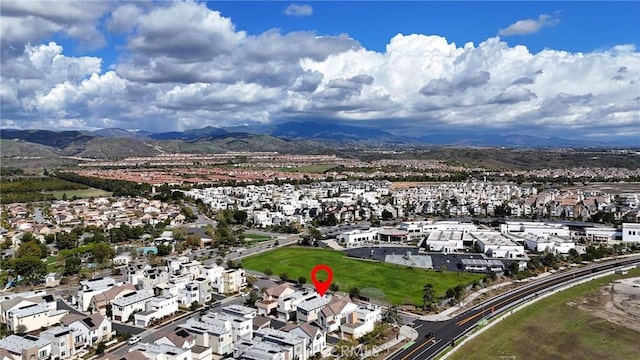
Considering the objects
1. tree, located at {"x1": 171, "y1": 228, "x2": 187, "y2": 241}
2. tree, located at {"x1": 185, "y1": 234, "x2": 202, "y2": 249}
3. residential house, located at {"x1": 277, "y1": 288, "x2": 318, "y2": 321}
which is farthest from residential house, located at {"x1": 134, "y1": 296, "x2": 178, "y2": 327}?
tree, located at {"x1": 171, "y1": 228, "x2": 187, "y2": 241}

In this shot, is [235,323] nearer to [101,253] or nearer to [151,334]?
[151,334]

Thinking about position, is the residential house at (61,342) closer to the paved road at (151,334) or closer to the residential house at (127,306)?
the paved road at (151,334)

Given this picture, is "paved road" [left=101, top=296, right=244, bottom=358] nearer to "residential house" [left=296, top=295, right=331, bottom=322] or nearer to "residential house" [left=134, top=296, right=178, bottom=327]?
"residential house" [left=134, top=296, right=178, bottom=327]

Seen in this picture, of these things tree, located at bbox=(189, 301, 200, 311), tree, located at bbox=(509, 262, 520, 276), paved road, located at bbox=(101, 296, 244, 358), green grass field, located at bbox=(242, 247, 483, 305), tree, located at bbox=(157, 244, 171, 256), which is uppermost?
tree, located at bbox=(157, 244, 171, 256)

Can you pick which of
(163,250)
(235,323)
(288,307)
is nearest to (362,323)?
(288,307)

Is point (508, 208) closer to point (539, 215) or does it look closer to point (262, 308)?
point (539, 215)

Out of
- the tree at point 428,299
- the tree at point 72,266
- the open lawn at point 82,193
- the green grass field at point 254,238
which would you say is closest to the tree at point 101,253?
the tree at point 72,266

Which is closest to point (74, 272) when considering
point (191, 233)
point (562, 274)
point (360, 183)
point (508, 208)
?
point (191, 233)
